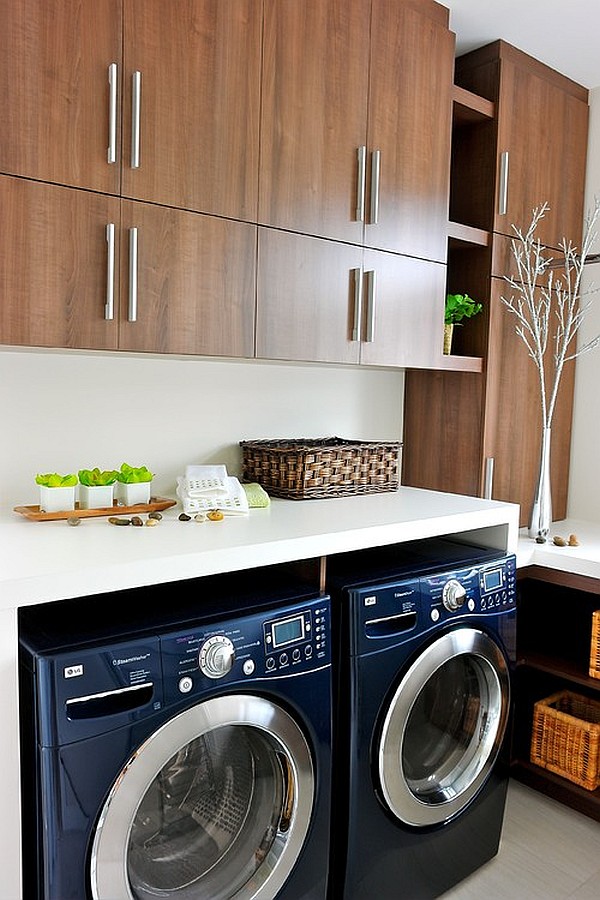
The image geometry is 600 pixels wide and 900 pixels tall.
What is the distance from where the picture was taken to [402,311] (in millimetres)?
2340

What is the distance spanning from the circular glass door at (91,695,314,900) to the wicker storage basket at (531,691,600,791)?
3.82 ft

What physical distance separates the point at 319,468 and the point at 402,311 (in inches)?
23.2

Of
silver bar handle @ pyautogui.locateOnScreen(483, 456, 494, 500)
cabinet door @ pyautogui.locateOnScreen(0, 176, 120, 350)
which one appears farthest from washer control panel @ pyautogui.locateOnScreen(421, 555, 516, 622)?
cabinet door @ pyautogui.locateOnScreen(0, 176, 120, 350)

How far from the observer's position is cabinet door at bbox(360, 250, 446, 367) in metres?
2.24

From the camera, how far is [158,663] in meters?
1.36

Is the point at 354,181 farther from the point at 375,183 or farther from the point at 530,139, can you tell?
the point at 530,139

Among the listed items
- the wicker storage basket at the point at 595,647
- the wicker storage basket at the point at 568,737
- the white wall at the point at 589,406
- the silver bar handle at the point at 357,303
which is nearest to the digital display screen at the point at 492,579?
the wicker storage basket at the point at 595,647

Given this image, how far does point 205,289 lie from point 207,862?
134 centimetres

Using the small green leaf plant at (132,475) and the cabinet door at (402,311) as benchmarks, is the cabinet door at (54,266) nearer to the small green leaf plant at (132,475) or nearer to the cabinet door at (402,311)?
the small green leaf plant at (132,475)

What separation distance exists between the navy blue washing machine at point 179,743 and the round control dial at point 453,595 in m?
0.41

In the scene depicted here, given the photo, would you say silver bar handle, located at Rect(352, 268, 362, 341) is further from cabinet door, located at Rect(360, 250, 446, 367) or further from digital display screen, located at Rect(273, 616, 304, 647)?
digital display screen, located at Rect(273, 616, 304, 647)

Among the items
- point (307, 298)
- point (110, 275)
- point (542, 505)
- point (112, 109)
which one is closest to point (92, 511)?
point (110, 275)

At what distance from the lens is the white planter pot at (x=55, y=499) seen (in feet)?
5.82

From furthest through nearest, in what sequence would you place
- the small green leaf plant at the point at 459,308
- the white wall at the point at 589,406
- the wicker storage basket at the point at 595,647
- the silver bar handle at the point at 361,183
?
the white wall at the point at 589,406 < the small green leaf plant at the point at 459,308 < the wicker storage basket at the point at 595,647 < the silver bar handle at the point at 361,183
